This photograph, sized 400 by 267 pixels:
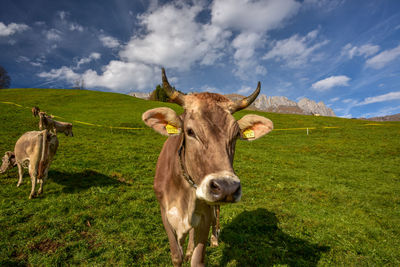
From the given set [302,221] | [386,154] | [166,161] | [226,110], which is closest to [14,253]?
[166,161]

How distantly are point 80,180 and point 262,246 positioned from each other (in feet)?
22.1

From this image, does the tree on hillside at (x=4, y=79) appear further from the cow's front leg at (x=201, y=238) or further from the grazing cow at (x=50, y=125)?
the cow's front leg at (x=201, y=238)

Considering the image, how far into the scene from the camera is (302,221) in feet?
19.1

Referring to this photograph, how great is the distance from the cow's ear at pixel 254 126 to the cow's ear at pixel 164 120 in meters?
0.99

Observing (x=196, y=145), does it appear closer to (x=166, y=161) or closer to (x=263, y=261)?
(x=166, y=161)

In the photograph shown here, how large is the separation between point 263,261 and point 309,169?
32.5ft

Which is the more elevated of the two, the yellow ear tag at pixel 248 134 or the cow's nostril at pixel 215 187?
the yellow ear tag at pixel 248 134

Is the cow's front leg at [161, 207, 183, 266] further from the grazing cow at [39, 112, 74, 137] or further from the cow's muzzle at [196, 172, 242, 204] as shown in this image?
the grazing cow at [39, 112, 74, 137]

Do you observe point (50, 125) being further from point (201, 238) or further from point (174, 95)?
point (201, 238)

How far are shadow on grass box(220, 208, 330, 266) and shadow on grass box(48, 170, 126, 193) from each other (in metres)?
4.88

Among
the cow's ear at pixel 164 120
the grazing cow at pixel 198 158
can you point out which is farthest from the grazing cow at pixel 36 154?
the cow's ear at pixel 164 120

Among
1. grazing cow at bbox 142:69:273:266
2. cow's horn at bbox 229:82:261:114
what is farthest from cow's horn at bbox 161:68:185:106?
cow's horn at bbox 229:82:261:114

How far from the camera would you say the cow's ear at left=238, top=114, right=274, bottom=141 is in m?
2.92

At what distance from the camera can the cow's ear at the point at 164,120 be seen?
105 inches
